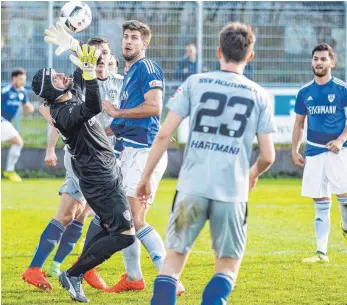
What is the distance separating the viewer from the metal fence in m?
19.9

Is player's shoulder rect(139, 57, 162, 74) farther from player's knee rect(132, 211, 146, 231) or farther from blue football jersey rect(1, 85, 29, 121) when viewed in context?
blue football jersey rect(1, 85, 29, 121)

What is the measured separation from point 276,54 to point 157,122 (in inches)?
483

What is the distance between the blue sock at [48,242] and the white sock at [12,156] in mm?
10653

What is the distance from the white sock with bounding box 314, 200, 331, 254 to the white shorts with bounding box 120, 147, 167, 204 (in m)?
2.46

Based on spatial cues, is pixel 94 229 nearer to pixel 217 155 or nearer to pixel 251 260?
pixel 251 260

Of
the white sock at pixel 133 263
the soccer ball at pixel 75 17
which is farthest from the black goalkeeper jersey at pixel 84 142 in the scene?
the soccer ball at pixel 75 17

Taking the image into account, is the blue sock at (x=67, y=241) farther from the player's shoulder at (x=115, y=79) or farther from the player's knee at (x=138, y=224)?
the player's shoulder at (x=115, y=79)

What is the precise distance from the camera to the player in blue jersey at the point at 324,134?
988 centimetres

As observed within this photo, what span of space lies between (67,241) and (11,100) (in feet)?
36.7

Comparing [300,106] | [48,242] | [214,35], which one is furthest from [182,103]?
[214,35]

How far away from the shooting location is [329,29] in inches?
786

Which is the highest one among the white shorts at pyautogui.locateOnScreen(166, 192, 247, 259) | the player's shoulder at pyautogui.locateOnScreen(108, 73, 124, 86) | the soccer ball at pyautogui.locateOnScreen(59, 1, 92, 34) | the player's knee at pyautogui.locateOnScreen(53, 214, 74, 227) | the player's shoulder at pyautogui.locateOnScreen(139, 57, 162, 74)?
the soccer ball at pyautogui.locateOnScreen(59, 1, 92, 34)

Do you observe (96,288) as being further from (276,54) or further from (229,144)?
(276,54)

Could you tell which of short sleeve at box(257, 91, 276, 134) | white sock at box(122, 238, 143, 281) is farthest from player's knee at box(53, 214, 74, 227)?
short sleeve at box(257, 91, 276, 134)
